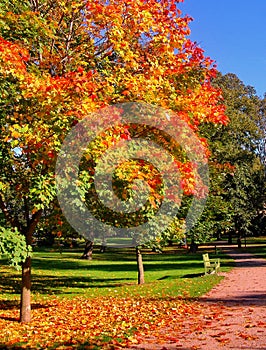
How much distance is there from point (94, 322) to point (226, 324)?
3.02m

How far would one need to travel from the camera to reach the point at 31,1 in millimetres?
10602

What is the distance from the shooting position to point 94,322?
9.95m

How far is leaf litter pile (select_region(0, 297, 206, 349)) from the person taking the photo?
756 centimetres

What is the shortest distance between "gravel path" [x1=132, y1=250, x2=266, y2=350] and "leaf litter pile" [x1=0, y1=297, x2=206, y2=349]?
0.96 ft

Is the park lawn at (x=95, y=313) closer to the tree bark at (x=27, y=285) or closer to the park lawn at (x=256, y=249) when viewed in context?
the tree bark at (x=27, y=285)

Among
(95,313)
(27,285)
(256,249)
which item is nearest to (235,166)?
(256,249)

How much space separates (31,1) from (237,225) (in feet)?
112

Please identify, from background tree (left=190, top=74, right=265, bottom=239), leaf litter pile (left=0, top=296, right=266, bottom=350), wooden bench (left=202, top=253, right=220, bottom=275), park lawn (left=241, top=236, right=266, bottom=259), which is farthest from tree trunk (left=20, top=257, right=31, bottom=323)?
park lawn (left=241, top=236, right=266, bottom=259)

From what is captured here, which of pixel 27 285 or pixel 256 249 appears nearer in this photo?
pixel 27 285

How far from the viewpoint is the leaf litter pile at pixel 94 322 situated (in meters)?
7.56

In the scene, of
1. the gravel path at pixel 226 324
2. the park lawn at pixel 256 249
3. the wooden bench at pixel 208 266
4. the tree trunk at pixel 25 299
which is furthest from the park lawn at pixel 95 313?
the park lawn at pixel 256 249

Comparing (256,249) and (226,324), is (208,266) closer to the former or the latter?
(226,324)

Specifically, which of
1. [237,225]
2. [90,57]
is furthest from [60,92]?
[237,225]

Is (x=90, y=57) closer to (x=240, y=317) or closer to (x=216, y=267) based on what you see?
(x=240, y=317)
